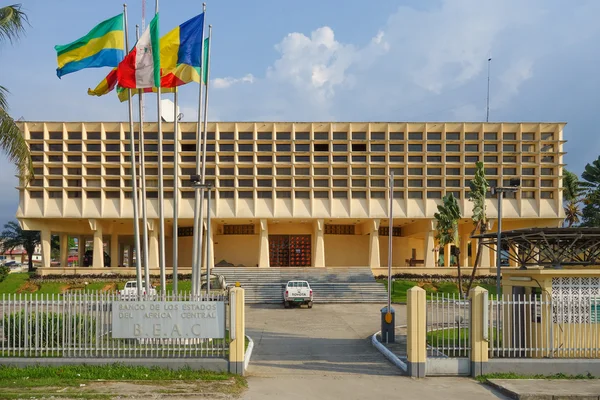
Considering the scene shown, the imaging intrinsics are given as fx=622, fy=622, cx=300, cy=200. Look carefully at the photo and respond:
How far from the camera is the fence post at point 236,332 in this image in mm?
15430

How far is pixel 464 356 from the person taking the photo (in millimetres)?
16219

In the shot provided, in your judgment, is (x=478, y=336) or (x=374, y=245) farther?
(x=374, y=245)

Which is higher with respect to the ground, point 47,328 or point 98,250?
point 98,250

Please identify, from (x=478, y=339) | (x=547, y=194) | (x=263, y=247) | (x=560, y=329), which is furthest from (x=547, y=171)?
(x=478, y=339)

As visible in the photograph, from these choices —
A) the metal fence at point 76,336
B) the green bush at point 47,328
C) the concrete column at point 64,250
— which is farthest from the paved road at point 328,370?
the concrete column at point 64,250

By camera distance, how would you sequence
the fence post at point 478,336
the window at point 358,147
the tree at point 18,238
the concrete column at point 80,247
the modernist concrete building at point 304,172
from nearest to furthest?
the fence post at point 478,336 < the modernist concrete building at point 304,172 < the window at point 358,147 < the concrete column at point 80,247 < the tree at point 18,238

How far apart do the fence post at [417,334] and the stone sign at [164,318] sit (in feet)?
15.6

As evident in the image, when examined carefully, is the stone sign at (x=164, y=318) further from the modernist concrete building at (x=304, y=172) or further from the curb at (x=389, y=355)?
the modernist concrete building at (x=304, y=172)

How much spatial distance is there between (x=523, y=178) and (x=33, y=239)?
52.4 meters

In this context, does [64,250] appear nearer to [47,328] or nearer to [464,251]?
[464,251]

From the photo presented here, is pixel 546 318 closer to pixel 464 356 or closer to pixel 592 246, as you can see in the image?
pixel 464 356

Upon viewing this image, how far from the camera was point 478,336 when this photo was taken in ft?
51.0

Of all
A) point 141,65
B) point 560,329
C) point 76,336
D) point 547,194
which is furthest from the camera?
point 547,194

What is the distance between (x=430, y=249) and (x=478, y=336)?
36427 millimetres
